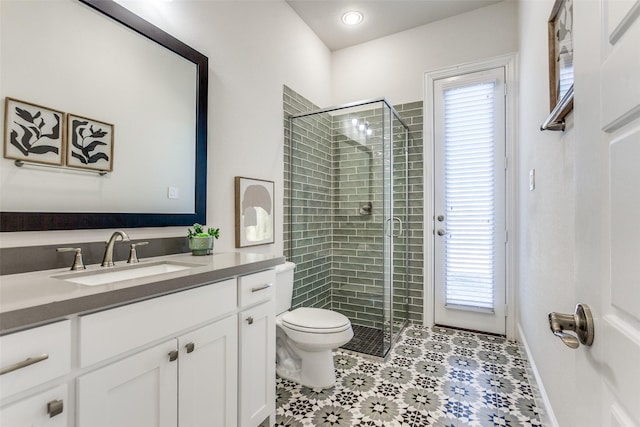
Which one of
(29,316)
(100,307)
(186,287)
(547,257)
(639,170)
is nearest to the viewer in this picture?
(639,170)

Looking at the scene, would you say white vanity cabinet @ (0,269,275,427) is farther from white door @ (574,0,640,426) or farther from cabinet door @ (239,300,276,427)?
white door @ (574,0,640,426)

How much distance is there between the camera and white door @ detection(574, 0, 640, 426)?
1.42 feet

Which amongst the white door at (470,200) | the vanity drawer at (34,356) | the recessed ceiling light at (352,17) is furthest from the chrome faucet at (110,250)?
the recessed ceiling light at (352,17)

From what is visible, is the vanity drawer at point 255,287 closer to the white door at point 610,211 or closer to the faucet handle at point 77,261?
the faucet handle at point 77,261

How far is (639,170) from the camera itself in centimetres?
42

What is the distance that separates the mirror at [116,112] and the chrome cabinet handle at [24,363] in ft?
2.00

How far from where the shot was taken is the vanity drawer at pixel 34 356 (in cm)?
68

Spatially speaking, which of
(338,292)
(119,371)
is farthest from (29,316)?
(338,292)

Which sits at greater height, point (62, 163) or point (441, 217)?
point (62, 163)

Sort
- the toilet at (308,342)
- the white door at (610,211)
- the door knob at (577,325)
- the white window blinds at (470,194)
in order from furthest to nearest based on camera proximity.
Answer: the white window blinds at (470,194)
the toilet at (308,342)
the door knob at (577,325)
the white door at (610,211)

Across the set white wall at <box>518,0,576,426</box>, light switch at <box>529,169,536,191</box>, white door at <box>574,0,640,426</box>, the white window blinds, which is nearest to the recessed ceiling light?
the white window blinds

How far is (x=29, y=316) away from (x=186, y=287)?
0.45 m

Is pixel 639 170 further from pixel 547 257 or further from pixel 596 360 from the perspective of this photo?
pixel 547 257

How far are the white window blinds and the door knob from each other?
2395mm
